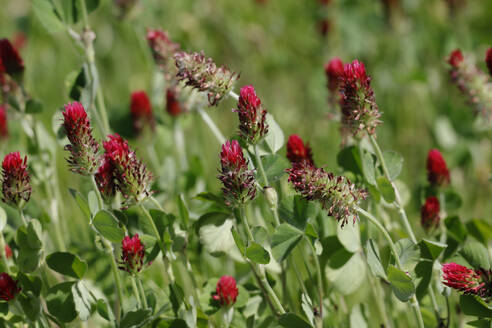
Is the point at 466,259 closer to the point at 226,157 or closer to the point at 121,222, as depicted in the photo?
the point at 226,157

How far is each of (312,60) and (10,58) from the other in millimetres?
2054

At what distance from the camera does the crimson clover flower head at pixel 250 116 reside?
1020mm

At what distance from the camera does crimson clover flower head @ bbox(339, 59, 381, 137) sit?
1049mm

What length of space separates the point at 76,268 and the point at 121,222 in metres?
0.13

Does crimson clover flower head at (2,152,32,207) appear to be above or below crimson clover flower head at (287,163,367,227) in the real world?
below

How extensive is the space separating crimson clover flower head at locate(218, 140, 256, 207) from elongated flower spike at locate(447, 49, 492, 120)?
0.74m

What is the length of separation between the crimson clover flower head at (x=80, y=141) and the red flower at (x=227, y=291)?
34 centimetres

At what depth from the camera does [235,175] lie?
3.27ft

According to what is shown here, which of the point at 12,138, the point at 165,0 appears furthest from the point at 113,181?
the point at 165,0

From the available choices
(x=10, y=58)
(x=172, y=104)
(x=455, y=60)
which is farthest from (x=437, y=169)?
(x=10, y=58)

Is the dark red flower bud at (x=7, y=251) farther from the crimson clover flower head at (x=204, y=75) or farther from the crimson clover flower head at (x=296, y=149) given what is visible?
the crimson clover flower head at (x=296, y=149)

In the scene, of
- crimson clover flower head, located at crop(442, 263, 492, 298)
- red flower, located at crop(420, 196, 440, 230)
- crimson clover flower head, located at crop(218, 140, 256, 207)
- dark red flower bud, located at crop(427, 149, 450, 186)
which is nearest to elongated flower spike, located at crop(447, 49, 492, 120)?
dark red flower bud, located at crop(427, 149, 450, 186)

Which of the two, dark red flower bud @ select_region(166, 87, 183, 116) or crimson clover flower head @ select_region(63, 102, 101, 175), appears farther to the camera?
dark red flower bud @ select_region(166, 87, 183, 116)

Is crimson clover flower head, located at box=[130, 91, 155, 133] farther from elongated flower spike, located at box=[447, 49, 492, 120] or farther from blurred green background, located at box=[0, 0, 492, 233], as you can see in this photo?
elongated flower spike, located at box=[447, 49, 492, 120]
